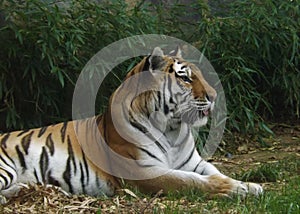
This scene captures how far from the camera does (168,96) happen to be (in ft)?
16.7

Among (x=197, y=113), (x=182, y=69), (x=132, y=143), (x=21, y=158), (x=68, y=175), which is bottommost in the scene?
(x=68, y=175)

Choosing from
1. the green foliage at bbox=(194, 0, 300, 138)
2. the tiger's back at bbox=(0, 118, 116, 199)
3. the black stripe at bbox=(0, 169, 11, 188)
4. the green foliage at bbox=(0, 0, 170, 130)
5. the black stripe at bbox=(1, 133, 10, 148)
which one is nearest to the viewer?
the black stripe at bbox=(0, 169, 11, 188)

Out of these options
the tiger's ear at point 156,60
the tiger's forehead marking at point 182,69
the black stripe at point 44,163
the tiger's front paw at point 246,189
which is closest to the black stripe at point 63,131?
the black stripe at point 44,163

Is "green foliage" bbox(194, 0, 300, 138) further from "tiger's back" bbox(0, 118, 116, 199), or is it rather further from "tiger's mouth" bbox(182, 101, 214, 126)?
"tiger's back" bbox(0, 118, 116, 199)

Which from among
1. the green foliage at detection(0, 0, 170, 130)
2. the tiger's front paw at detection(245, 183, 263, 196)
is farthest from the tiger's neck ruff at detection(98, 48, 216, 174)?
the green foliage at detection(0, 0, 170, 130)

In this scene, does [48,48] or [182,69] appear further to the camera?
[48,48]

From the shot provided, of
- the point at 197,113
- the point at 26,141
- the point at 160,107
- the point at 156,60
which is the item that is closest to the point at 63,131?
the point at 26,141

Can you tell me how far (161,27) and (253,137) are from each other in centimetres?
136

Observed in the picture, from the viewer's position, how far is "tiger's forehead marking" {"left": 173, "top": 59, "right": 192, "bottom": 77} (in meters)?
5.14

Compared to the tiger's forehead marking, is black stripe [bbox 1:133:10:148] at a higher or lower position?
lower

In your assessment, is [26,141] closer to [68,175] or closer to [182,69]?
[68,175]

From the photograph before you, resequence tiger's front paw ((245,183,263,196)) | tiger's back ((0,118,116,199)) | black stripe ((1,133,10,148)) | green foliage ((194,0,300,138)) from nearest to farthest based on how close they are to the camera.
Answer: tiger's front paw ((245,183,263,196)) → tiger's back ((0,118,116,199)) → black stripe ((1,133,10,148)) → green foliage ((194,0,300,138))

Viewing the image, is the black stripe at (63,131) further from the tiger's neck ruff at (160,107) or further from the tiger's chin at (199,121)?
the tiger's chin at (199,121)

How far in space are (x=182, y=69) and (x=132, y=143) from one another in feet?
2.05
